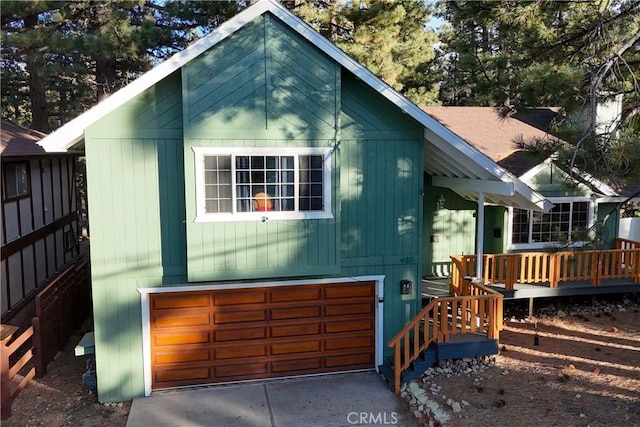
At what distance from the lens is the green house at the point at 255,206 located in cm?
814

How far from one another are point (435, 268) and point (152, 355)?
7.54 meters

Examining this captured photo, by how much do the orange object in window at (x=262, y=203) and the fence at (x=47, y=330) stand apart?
437 centimetres

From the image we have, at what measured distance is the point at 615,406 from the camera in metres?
7.57

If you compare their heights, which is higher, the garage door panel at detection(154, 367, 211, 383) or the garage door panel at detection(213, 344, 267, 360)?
the garage door panel at detection(213, 344, 267, 360)

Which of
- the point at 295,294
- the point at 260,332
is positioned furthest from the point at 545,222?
the point at 260,332

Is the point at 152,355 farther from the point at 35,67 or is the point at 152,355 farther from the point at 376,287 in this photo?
the point at 35,67

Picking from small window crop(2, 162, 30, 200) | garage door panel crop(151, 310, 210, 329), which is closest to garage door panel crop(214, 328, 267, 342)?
A: garage door panel crop(151, 310, 210, 329)

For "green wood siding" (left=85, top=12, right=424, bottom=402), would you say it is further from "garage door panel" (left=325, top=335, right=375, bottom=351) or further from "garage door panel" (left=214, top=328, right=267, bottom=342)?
"garage door panel" (left=325, top=335, right=375, bottom=351)

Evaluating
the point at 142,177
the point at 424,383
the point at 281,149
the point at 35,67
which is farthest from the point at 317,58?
the point at 35,67

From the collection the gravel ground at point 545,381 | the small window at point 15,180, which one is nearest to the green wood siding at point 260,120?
the gravel ground at point 545,381

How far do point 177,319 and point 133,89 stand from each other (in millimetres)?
3892

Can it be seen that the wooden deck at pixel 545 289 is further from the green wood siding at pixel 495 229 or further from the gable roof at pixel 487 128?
the gable roof at pixel 487 128

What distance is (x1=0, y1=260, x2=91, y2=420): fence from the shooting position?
807cm

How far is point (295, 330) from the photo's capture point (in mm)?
9312
